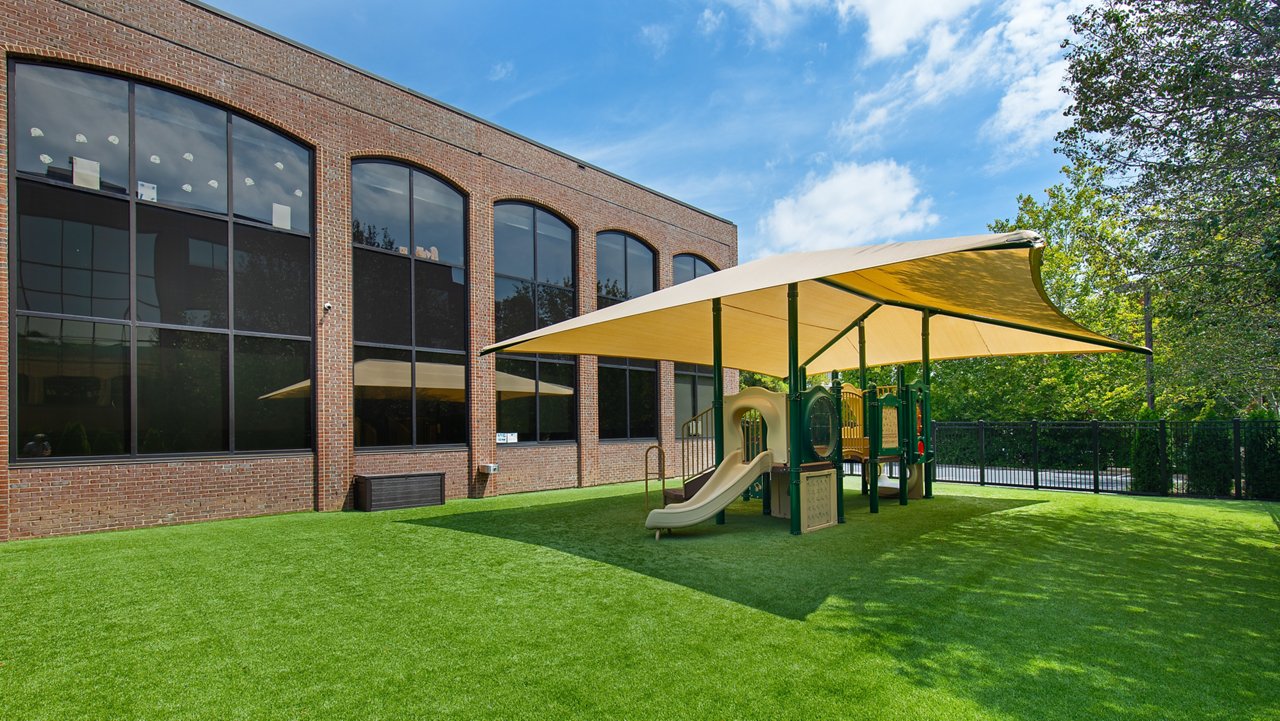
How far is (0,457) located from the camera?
8.06 m

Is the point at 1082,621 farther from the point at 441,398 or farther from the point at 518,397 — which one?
the point at 518,397

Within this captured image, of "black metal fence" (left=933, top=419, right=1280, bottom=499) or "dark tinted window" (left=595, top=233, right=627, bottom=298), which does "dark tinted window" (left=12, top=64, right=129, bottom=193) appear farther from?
"black metal fence" (left=933, top=419, right=1280, bottom=499)

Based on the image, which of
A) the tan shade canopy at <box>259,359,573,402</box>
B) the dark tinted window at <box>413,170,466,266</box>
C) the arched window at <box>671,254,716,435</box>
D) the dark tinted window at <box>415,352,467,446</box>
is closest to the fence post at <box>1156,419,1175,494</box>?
the arched window at <box>671,254,716,435</box>

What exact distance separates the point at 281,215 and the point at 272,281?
1.09 m

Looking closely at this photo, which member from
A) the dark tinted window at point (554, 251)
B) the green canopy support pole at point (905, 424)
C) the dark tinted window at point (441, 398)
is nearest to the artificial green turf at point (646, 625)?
the green canopy support pole at point (905, 424)

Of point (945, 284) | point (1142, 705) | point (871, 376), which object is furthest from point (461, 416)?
point (871, 376)

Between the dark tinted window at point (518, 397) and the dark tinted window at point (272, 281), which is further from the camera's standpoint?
the dark tinted window at point (518, 397)

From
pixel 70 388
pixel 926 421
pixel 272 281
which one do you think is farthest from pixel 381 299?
pixel 926 421

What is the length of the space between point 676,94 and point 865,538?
8804mm

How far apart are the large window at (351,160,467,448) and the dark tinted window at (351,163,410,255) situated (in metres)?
0.02

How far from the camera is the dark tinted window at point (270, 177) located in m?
10.5

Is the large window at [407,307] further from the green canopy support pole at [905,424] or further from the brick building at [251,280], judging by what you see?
the green canopy support pole at [905,424]

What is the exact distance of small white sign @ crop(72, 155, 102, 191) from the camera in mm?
8953

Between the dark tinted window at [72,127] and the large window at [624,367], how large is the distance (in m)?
9.20
